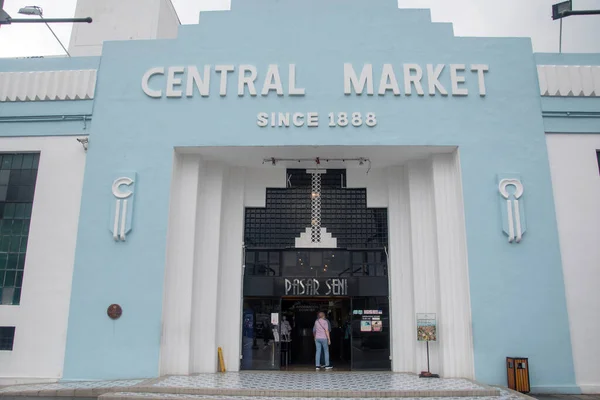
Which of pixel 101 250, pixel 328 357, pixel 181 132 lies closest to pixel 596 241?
pixel 328 357

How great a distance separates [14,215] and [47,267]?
1.82m

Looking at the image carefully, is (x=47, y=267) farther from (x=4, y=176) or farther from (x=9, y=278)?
(x=4, y=176)

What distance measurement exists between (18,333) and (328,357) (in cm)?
744

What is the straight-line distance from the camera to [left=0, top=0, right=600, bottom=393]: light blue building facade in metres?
11.5

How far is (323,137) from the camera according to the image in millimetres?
12281

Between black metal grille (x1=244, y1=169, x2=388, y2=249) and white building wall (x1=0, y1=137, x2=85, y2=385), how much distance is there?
4481mm

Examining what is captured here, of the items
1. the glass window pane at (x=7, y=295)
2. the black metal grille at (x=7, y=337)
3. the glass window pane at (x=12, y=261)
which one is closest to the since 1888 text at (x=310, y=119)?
the glass window pane at (x=12, y=261)

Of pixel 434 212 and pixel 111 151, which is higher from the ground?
pixel 111 151

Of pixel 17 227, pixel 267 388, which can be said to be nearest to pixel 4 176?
pixel 17 227

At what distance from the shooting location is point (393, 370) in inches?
505

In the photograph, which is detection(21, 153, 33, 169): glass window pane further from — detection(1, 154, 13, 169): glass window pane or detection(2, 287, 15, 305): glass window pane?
detection(2, 287, 15, 305): glass window pane

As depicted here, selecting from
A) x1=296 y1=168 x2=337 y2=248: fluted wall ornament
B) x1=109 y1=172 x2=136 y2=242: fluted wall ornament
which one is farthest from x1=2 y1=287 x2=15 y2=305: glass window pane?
x1=296 y1=168 x2=337 y2=248: fluted wall ornament

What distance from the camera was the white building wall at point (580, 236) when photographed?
11.1 metres

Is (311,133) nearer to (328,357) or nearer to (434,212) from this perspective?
(434,212)
